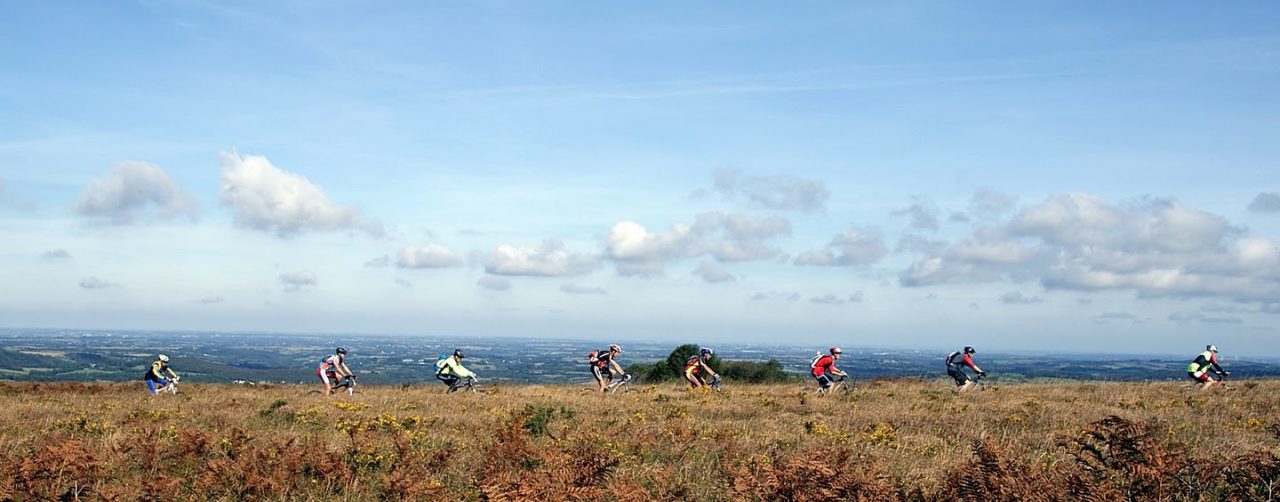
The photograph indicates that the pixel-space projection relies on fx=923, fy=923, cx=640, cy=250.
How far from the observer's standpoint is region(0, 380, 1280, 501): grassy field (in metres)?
8.43

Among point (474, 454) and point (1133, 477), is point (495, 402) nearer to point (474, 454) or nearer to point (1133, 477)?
point (474, 454)

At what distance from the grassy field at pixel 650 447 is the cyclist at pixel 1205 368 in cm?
303

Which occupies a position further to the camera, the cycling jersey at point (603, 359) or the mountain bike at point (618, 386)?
the cycling jersey at point (603, 359)

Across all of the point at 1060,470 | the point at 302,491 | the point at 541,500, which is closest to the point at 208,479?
the point at 302,491

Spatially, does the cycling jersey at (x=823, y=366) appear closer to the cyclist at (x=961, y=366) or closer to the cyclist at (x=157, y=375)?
the cyclist at (x=961, y=366)

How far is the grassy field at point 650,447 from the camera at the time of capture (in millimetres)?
8430

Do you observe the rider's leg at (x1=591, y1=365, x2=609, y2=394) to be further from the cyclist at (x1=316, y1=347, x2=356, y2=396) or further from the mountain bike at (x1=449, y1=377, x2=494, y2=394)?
the cyclist at (x1=316, y1=347, x2=356, y2=396)

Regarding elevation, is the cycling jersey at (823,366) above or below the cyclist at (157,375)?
above

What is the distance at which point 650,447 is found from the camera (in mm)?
13133

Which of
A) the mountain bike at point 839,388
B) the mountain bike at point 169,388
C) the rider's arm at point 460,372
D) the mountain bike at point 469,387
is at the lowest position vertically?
the mountain bike at point 169,388

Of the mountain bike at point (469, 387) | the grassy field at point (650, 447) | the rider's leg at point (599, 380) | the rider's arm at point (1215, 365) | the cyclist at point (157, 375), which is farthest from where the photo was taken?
the rider's leg at point (599, 380)

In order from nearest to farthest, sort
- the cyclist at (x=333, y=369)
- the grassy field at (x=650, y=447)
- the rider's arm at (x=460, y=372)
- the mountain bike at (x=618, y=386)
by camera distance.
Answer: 1. the grassy field at (x=650, y=447)
2. the cyclist at (x=333, y=369)
3. the rider's arm at (x=460, y=372)
4. the mountain bike at (x=618, y=386)

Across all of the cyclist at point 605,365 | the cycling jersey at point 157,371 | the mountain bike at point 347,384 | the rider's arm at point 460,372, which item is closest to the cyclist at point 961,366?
the cyclist at point 605,365

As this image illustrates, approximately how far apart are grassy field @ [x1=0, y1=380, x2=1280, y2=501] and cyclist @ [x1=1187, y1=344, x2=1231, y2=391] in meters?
3.03
